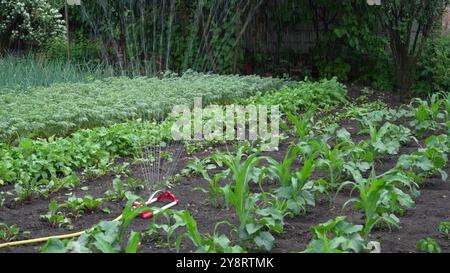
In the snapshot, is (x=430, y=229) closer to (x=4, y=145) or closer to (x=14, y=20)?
(x=4, y=145)

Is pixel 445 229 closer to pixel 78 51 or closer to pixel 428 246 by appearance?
pixel 428 246

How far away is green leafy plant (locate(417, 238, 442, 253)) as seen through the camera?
120 inches

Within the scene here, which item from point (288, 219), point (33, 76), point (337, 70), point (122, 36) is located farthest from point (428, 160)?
point (122, 36)

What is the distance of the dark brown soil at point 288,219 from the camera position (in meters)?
3.28

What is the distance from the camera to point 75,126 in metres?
5.84

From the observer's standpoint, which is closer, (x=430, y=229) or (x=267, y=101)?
(x=430, y=229)

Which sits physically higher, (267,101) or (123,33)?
(123,33)

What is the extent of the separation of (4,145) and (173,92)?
8.30ft

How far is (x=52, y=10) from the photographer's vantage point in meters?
12.4

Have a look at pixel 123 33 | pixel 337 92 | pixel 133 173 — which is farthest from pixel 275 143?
pixel 123 33

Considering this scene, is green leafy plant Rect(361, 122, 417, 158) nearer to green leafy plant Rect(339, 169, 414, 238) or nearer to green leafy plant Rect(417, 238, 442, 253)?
green leafy plant Rect(339, 169, 414, 238)

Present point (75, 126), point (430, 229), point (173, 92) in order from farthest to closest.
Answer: point (173, 92) < point (75, 126) < point (430, 229)

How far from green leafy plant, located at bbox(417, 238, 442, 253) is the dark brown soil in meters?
0.08
